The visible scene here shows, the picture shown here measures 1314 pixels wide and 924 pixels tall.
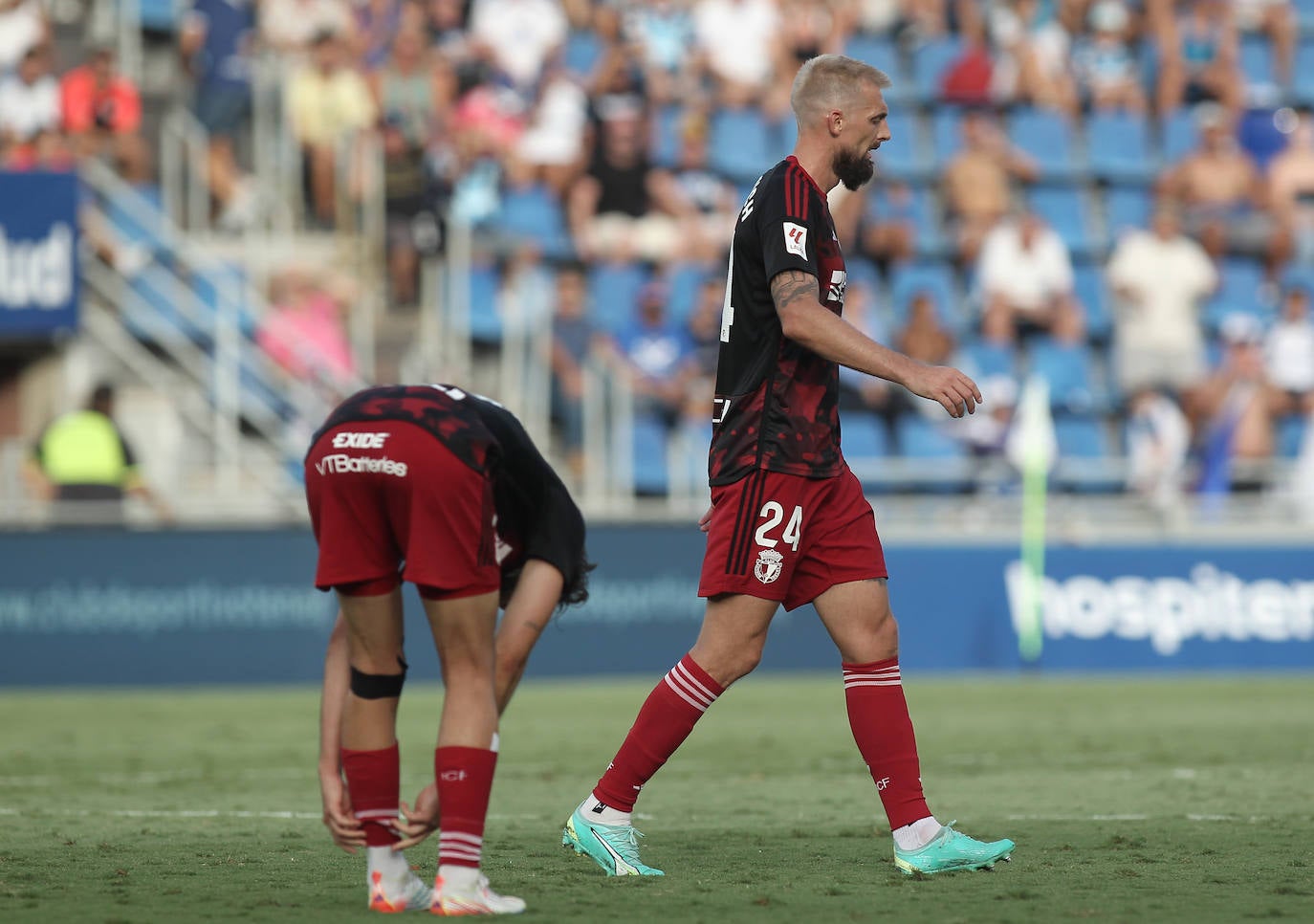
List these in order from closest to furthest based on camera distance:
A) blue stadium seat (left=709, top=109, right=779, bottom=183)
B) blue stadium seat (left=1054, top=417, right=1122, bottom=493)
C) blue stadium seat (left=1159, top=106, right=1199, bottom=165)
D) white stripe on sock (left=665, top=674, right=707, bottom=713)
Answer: white stripe on sock (left=665, top=674, right=707, bottom=713) → blue stadium seat (left=1054, top=417, right=1122, bottom=493) → blue stadium seat (left=709, top=109, right=779, bottom=183) → blue stadium seat (left=1159, top=106, right=1199, bottom=165)

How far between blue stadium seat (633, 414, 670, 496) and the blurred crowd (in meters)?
0.06

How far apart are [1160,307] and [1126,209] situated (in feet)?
8.37

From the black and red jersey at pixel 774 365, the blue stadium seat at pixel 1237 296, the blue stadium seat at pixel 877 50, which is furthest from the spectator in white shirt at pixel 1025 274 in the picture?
the black and red jersey at pixel 774 365

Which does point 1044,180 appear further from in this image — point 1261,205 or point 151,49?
point 151,49

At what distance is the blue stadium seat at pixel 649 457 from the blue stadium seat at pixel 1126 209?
671 cm

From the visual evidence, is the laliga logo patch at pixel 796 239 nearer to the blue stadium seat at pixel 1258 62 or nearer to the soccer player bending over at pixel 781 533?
the soccer player bending over at pixel 781 533

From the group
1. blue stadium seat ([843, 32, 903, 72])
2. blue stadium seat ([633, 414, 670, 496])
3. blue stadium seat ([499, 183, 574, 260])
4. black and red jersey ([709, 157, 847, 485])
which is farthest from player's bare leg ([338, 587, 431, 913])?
blue stadium seat ([843, 32, 903, 72])

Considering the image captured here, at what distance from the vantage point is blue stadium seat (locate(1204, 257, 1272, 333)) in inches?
789

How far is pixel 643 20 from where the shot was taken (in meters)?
20.9

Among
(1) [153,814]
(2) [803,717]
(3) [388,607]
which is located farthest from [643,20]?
(3) [388,607]

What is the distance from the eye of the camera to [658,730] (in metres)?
6.05

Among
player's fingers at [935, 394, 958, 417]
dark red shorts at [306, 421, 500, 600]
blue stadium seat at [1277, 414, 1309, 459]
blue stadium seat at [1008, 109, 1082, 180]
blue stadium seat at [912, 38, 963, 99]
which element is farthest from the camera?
blue stadium seat at [912, 38, 963, 99]

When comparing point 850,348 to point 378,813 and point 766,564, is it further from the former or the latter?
point 378,813

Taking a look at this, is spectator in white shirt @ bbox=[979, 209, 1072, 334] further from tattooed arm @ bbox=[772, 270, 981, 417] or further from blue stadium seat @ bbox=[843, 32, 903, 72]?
tattooed arm @ bbox=[772, 270, 981, 417]
